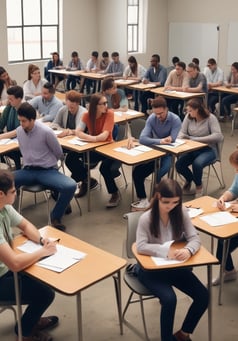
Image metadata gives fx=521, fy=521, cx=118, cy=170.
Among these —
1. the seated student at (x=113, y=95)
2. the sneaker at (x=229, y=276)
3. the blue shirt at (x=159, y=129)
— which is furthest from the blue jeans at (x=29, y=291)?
the seated student at (x=113, y=95)

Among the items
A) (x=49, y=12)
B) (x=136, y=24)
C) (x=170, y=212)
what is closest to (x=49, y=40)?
(x=49, y=12)

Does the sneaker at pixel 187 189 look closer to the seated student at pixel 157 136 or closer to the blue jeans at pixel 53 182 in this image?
the seated student at pixel 157 136

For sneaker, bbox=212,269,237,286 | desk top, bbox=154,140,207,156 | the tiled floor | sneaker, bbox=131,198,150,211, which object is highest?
desk top, bbox=154,140,207,156

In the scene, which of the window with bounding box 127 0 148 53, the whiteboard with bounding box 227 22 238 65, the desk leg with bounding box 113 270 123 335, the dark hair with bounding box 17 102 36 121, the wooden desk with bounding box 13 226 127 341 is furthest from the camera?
the window with bounding box 127 0 148 53

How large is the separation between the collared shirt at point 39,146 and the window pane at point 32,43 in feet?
27.6

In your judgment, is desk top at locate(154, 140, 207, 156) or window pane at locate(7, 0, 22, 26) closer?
desk top at locate(154, 140, 207, 156)

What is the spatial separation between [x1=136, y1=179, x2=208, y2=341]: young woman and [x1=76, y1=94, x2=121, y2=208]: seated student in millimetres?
2501

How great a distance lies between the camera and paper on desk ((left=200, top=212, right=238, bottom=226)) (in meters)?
3.92

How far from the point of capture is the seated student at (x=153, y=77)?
1043cm

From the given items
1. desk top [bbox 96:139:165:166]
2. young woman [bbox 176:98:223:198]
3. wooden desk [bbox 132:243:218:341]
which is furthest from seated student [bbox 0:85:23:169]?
wooden desk [bbox 132:243:218:341]

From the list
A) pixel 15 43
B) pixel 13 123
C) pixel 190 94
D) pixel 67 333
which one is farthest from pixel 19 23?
pixel 67 333

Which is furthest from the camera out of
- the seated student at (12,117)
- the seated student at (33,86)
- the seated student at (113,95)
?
the seated student at (33,86)

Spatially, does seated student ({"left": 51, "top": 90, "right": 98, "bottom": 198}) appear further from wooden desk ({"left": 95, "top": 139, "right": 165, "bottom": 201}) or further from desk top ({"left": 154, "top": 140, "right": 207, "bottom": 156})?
desk top ({"left": 154, "top": 140, "right": 207, "bottom": 156})

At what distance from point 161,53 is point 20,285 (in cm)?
1195
